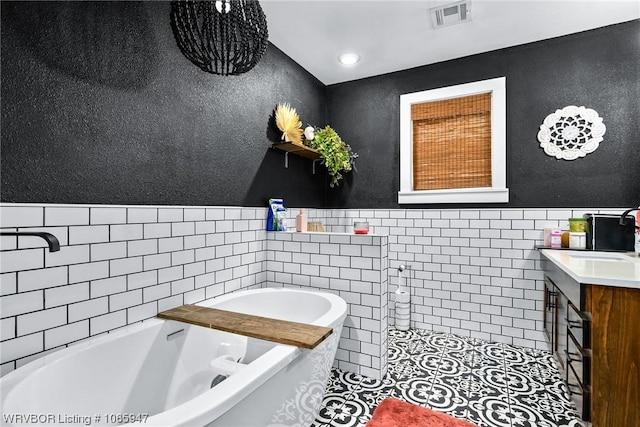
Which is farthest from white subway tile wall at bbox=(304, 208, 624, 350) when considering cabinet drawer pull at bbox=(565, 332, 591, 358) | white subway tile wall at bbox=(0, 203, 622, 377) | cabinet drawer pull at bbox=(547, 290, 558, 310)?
cabinet drawer pull at bbox=(565, 332, 591, 358)

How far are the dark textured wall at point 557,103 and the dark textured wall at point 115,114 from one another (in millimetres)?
1660

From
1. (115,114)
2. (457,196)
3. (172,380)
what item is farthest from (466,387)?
(115,114)

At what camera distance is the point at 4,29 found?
4.01ft

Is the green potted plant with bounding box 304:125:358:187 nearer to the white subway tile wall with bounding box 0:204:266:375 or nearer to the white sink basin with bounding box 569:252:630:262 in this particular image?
the white subway tile wall with bounding box 0:204:266:375

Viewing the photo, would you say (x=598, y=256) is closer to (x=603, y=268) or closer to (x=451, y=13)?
(x=603, y=268)

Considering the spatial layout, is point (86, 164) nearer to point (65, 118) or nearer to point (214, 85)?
point (65, 118)

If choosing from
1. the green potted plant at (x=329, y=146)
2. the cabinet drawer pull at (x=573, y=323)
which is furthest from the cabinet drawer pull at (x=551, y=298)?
the green potted plant at (x=329, y=146)

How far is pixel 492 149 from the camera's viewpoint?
288 cm

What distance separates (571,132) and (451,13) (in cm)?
138

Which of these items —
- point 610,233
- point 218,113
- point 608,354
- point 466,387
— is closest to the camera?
point 608,354

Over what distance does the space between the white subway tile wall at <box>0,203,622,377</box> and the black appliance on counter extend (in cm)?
21

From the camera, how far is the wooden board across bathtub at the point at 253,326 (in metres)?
1.42

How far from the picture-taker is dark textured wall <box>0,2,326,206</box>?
127 cm

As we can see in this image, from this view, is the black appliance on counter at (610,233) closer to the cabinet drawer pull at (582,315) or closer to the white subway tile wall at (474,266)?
the white subway tile wall at (474,266)
